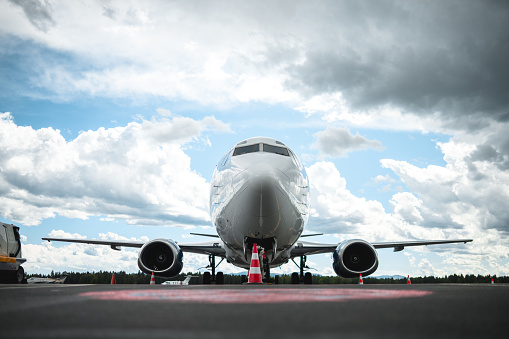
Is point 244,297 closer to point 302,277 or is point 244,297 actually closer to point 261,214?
point 261,214

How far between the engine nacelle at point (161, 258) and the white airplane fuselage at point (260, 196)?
245 centimetres

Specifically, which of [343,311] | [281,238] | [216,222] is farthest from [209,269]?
[343,311]

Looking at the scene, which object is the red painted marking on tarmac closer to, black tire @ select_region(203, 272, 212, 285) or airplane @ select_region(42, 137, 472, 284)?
airplane @ select_region(42, 137, 472, 284)

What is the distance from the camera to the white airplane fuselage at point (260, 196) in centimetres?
906

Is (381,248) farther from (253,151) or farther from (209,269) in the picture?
(253,151)

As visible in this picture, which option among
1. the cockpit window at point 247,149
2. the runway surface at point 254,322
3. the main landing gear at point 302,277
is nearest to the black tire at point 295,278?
the main landing gear at point 302,277

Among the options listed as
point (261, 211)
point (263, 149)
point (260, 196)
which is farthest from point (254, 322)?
point (263, 149)

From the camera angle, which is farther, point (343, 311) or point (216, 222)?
point (216, 222)

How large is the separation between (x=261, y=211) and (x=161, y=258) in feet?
18.1

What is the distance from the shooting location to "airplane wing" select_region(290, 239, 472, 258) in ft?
51.1

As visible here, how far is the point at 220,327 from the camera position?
1891 mm

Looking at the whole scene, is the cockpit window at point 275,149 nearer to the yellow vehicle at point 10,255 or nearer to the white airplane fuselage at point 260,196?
the white airplane fuselage at point 260,196

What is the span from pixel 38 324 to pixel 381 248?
1659cm

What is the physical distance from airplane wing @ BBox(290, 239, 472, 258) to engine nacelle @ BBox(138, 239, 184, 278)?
4642mm
